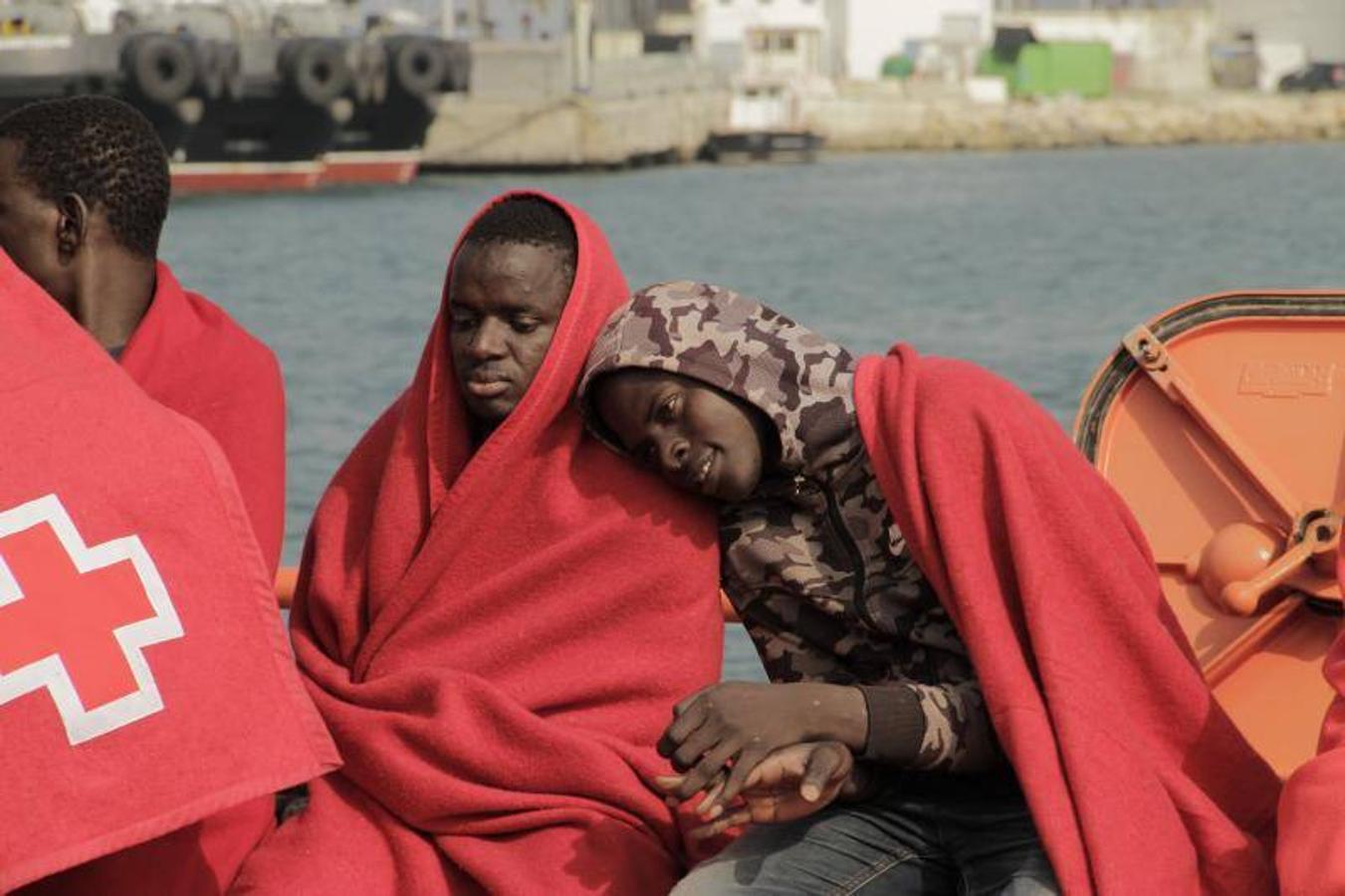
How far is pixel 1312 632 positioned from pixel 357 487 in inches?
54.8

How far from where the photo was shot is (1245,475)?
12.8ft

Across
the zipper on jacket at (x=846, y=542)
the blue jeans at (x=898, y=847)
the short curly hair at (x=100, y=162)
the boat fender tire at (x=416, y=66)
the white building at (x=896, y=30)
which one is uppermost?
the short curly hair at (x=100, y=162)

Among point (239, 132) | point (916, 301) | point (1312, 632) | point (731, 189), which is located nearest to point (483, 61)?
point (731, 189)

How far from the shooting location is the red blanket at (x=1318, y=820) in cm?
275

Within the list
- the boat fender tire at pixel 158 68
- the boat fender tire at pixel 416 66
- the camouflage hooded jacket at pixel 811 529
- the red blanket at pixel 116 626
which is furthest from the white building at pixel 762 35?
the red blanket at pixel 116 626

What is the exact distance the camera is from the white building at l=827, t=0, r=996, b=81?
75500 mm

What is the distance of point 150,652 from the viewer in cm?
292

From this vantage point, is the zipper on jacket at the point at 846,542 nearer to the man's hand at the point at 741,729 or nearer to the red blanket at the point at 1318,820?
the man's hand at the point at 741,729

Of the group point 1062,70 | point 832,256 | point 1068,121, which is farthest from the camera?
point 1062,70

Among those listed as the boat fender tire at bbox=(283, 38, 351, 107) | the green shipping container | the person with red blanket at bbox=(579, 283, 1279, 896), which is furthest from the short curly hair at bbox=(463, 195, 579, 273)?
the green shipping container

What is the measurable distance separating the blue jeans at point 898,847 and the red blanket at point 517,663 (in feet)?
0.64

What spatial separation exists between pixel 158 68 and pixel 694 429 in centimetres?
3326

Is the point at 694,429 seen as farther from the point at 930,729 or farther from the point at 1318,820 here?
the point at 1318,820

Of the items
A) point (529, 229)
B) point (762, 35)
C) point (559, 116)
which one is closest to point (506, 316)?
point (529, 229)
